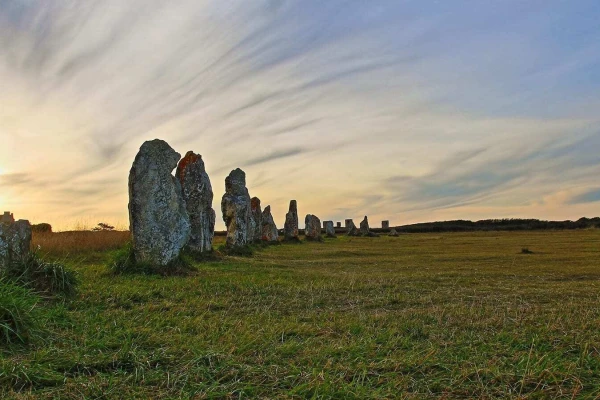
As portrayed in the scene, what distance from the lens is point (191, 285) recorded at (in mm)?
9062

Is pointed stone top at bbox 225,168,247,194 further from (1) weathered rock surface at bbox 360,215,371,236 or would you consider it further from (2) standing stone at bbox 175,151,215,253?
(1) weathered rock surface at bbox 360,215,371,236

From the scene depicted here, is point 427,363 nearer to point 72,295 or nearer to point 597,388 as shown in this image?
point 597,388

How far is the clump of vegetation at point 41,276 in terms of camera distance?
728cm

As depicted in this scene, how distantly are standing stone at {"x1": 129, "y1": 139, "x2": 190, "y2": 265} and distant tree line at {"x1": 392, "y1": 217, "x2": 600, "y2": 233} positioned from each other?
40.1 m

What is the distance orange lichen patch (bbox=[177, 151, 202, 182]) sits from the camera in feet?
57.7

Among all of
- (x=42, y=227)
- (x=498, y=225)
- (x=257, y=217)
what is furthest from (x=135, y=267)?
(x=498, y=225)

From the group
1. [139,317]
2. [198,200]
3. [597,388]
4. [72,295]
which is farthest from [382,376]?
[198,200]

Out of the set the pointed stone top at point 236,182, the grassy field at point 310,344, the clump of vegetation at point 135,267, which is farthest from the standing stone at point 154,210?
the pointed stone top at point 236,182

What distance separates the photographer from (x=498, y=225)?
5134 cm

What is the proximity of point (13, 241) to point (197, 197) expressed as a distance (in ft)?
30.1

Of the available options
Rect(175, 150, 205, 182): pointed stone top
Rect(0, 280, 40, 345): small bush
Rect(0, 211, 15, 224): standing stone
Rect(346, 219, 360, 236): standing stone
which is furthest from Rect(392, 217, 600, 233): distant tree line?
Rect(0, 280, 40, 345): small bush

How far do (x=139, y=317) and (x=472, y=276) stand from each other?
7.28m

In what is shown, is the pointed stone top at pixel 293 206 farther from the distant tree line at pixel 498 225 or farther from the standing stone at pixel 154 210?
the standing stone at pixel 154 210

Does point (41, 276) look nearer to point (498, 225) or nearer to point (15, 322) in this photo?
point (15, 322)
